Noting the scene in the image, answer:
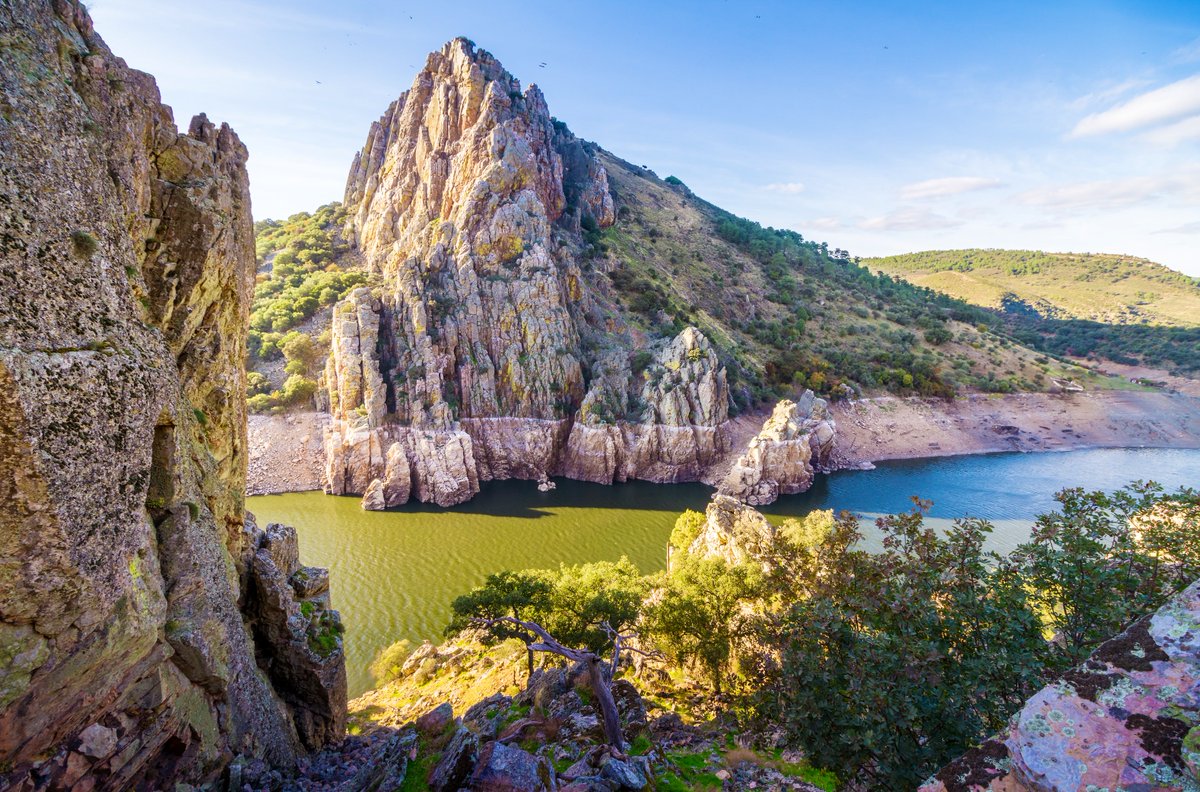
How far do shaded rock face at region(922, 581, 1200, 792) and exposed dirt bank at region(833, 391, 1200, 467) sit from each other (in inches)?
2255

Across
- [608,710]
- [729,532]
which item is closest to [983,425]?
[729,532]

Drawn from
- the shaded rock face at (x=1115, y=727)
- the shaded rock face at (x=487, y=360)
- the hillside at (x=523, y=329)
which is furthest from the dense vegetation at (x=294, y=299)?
the shaded rock face at (x=1115, y=727)

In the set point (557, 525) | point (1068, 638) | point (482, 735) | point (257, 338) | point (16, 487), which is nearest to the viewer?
point (16, 487)

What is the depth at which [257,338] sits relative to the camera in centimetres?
5994

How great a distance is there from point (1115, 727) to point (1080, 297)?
7390 inches

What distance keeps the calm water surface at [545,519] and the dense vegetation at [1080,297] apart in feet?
157

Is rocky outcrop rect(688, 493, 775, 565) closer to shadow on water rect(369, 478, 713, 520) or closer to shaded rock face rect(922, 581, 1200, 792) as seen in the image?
shaded rock face rect(922, 581, 1200, 792)

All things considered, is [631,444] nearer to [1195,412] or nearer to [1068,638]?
[1068,638]

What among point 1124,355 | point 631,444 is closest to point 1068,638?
point 631,444

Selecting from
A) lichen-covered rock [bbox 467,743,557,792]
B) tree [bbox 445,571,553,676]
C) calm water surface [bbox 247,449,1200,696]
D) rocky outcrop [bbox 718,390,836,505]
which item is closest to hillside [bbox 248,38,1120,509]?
rocky outcrop [bbox 718,390,836,505]

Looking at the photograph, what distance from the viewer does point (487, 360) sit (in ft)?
173

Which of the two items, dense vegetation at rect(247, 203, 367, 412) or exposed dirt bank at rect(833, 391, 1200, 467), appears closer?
dense vegetation at rect(247, 203, 367, 412)

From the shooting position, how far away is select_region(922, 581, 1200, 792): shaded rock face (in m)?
3.55

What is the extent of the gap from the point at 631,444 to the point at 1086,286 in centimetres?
17133
